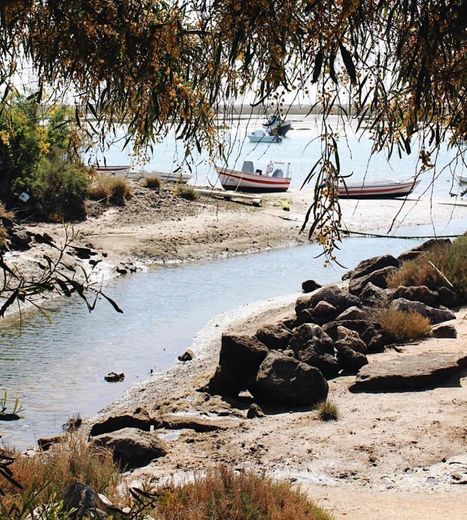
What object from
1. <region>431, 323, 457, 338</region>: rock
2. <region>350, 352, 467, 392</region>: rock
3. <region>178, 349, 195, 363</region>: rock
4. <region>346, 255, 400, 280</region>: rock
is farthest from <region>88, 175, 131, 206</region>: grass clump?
<region>350, 352, 467, 392</region>: rock

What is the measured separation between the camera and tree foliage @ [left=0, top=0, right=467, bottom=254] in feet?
13.8

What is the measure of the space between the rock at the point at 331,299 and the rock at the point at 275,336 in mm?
2432

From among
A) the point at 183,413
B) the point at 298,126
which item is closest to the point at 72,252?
the point at 183,413

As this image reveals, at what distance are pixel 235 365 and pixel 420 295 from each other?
6153mm

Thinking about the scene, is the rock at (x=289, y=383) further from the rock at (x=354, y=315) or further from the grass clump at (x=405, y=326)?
the rock at (x=354, y=315)

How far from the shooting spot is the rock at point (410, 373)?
14352 mm

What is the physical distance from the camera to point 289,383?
572 inches

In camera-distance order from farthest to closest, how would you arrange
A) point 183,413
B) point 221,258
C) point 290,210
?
point 290,210 < point 221,258 < point 183,413

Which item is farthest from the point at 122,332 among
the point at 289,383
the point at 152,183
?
the point at 152,183

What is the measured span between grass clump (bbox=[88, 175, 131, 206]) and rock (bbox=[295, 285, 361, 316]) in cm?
1739

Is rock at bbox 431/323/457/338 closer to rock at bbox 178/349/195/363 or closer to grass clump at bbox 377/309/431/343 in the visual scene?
grass clump at bbox 377/309/431/343

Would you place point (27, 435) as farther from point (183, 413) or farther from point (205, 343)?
point (205, 343)

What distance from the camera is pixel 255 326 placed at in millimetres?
21297

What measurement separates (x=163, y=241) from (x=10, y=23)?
2933cm
